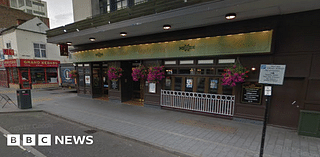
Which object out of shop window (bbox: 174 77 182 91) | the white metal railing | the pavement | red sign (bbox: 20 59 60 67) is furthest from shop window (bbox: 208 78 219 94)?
red sign (bbox: 20 59 60 67)

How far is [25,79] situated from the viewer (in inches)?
644

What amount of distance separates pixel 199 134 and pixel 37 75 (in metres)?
21.4

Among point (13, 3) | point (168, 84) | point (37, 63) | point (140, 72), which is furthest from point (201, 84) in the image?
A: point (13, 3)

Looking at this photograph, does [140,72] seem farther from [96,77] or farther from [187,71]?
[96,77]

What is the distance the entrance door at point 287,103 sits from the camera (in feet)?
16.5

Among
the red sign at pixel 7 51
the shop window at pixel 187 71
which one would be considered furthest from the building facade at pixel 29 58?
the shop window at pixel 187 71

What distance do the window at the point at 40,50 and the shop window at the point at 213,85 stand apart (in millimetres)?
21317

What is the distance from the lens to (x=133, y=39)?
8211mm

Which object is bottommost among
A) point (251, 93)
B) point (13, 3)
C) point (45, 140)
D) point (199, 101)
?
point (45, 140)

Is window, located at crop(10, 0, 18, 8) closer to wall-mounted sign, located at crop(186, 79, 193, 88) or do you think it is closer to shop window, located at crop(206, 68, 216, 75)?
wall-mounted sign, located at crop(186, 79, 193, 88)

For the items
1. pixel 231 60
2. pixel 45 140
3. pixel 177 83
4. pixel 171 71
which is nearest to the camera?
pixel 45 140

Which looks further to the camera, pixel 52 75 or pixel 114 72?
pixel 52 75

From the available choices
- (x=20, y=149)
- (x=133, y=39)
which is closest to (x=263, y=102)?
(x=133, y=39)

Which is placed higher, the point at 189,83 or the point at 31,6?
the point at 31,6
